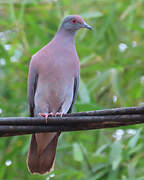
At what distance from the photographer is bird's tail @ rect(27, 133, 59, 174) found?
12.1ft

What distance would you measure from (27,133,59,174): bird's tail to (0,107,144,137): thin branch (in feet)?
3.56

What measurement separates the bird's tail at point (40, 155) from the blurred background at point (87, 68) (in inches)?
28.1

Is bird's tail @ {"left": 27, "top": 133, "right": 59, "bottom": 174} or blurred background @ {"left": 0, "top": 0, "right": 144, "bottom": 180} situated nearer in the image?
bird's tail @ {"left": 27, "top": 133, "right": 59, "bottom": 174}

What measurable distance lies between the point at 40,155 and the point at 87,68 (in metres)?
1.66

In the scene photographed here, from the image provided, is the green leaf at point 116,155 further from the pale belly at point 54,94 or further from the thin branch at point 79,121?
the thin branch at point 79,121

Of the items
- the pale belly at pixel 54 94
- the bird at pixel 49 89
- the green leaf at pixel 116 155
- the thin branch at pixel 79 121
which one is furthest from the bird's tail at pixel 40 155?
the thin branch at pixel 79 121

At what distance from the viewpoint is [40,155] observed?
3.77 metres

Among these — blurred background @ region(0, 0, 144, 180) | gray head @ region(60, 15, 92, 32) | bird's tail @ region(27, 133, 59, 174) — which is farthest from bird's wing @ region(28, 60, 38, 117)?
blurred background @ region(0, 0, 144, 180)

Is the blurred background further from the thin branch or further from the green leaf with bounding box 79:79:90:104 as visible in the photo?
the thin branch

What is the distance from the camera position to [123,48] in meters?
5.54

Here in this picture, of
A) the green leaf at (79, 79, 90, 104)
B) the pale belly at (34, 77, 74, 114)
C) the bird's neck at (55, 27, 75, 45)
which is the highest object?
the bird's neck at (55, 27, 75, 45)

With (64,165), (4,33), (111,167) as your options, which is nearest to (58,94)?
(111,167)

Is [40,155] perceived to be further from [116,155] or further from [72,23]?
[72,23]

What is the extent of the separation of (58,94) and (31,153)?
18.9 inches
